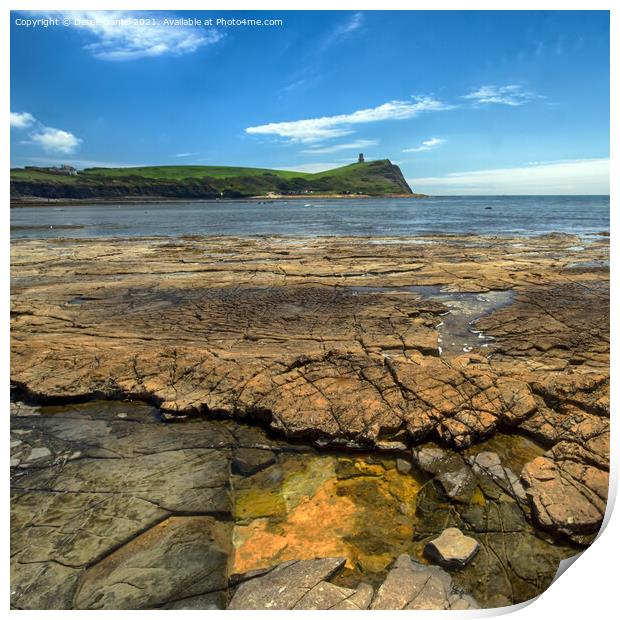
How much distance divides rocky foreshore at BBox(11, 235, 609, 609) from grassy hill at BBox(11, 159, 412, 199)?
362 feet

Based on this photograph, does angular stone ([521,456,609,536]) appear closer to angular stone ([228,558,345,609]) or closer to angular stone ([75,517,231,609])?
angular stone ([228,558,345,609])

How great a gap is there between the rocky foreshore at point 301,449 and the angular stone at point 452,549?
0.09ft

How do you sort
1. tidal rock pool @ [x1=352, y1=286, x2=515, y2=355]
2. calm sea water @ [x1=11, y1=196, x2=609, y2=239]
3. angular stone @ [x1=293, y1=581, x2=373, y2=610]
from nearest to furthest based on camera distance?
angular stone @ [x1=293, y1=581, x2=373, y2=610], tidal rock pool @ [x1=352, y1=286, x2=515, y2=355], calm sea water @ [x1=11, y1=196, x2=609, y2=239]

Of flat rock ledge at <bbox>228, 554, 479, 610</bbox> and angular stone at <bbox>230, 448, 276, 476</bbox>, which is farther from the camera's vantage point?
angular stone at <bbox>230, 448, 276, 476</bbox>

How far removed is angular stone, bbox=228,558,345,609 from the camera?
365cm

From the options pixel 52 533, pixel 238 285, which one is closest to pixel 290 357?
pixel 52 533

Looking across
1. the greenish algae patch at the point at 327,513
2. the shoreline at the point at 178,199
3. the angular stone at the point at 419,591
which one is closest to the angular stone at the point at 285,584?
the greenish algae patch at the point at 327,513

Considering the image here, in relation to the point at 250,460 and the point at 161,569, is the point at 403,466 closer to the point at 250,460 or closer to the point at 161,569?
the point at 250,460

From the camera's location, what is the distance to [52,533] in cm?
443

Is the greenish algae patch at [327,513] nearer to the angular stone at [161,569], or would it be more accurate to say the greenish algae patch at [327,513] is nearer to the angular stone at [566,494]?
the angular stone at [161,569]

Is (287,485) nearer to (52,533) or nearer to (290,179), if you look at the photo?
(52,533)

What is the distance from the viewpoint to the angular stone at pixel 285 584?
144 inches

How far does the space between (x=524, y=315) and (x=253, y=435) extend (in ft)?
24.6

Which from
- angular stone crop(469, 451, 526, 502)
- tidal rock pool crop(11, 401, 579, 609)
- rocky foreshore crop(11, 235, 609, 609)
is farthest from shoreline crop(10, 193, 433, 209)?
angular stone crop(469, 451, 526, 502)
